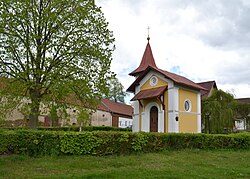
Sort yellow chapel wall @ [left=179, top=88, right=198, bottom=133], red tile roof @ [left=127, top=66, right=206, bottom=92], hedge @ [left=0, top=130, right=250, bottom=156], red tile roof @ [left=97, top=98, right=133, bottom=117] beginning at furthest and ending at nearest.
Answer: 1. red tile roof @ [left=97, top=98, right=133, bottom=117]
2. yellow chapel wall @ [left=179, top=88, right=198, bottom=133]
3. red tile roof @ [left=127, top=66, right=206, bottom=92]
4. hedge @ [left=0, top=130, right=250, bottom=156]

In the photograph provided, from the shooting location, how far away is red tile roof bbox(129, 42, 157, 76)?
1224 inches

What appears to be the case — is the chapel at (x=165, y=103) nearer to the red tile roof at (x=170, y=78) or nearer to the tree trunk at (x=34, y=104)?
the red tile roof at (x=170, y=78)

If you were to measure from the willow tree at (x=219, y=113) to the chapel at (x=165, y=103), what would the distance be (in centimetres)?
228

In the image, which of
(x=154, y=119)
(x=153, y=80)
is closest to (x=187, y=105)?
(x=154, y=119)

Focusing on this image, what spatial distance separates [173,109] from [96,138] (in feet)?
43.6

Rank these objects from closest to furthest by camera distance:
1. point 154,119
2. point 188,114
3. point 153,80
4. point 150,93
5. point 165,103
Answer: point 165,103 < point 150,93 < point 188,114 < point 154,119 < point 153,80

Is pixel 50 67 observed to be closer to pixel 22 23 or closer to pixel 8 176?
pixel 22 23

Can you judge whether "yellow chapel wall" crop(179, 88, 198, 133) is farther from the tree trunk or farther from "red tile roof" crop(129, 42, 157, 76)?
the tree trunk

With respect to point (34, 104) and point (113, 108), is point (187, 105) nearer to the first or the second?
point (34, 104)

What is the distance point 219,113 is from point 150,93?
747cm

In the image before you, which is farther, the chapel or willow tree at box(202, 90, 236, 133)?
Result: willow tree at box(202, 90, 236, 133)

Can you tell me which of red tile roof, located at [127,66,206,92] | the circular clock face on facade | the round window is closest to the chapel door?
the circular clock face on facade

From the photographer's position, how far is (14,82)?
15.2 metres

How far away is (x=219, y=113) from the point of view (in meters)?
27.4
